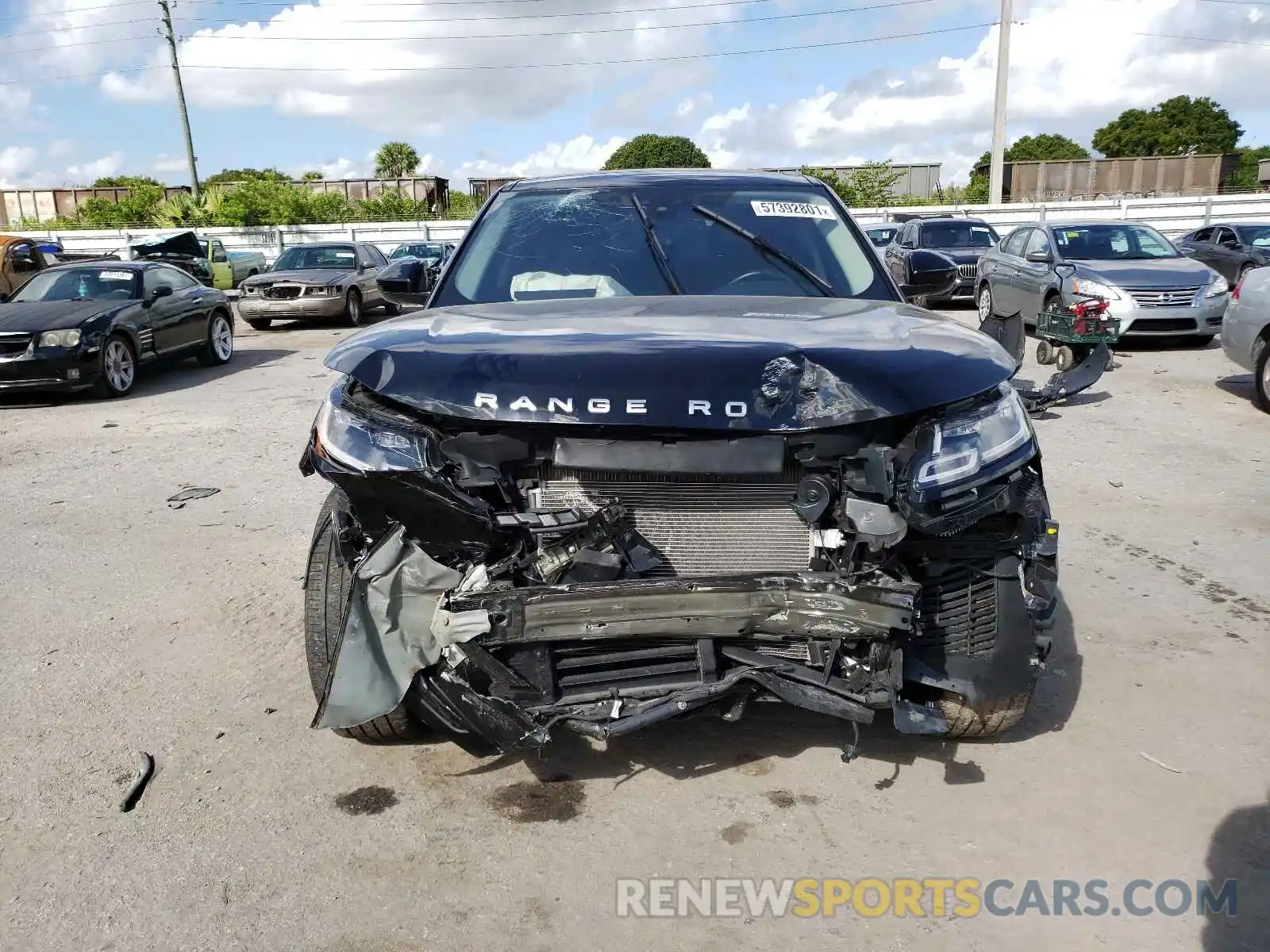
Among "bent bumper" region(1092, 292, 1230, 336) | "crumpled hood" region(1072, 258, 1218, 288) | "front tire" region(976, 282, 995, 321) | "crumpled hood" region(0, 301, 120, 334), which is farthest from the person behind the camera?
"front tire" region(976, 282, 995, 321)

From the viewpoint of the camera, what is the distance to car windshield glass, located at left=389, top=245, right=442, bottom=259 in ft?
A: 71.5

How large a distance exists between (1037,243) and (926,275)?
993 cm

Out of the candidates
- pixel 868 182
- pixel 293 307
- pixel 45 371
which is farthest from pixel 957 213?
pixel 45 371

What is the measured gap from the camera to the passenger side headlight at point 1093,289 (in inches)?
461

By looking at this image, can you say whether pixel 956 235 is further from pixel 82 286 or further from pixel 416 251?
pixel 82 286

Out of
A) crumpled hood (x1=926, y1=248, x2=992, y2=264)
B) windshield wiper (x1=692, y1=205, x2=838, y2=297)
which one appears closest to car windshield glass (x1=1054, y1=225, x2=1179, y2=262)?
crumpled hood (x1=926, y1=248, x2=992, y2=264)

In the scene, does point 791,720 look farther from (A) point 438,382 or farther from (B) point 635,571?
(A) point 438,382

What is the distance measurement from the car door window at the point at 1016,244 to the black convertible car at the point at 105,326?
10.7 metres

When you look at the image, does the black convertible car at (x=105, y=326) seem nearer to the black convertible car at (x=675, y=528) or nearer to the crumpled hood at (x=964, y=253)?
the black convertible car at (x=675, y=528)

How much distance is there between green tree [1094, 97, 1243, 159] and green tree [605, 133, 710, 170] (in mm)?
30999

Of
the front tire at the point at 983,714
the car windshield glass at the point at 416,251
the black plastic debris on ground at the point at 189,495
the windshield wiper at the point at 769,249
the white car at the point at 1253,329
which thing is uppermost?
the windshield wiper at the point at 769,249

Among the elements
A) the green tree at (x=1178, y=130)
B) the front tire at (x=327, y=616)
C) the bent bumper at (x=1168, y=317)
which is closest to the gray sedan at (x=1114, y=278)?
the bent bumper at (x=1168, y=317)

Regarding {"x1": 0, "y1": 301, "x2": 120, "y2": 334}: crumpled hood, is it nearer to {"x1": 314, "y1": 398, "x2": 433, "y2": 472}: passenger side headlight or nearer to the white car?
{"x1": 314, "y1": 398, "x2": 433, "y2": 472}: passenger side headlight

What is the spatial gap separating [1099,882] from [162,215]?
127ft
